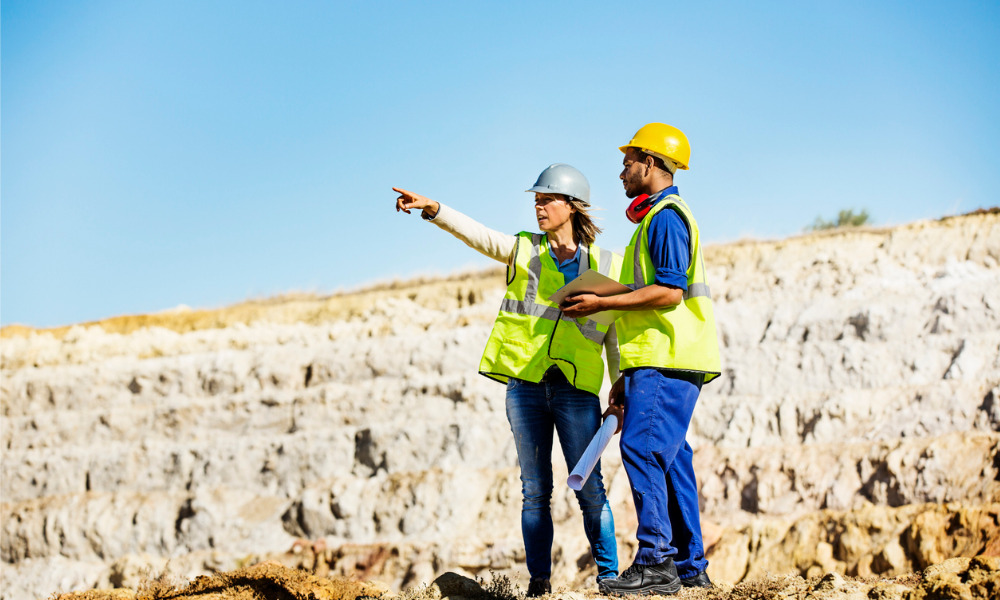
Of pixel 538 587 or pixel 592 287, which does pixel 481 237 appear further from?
pixel 538 587

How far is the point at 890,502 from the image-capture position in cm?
949

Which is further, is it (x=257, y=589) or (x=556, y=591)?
(x=257, y=589)

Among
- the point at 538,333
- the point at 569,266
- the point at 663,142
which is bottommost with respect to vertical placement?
the point at 538,333

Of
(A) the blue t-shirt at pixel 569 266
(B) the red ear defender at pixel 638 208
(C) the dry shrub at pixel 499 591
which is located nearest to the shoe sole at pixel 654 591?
(C) the dry shrub at pixel 499 591

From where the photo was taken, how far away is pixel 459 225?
5.04 m

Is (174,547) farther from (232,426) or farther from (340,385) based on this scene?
(340,385)

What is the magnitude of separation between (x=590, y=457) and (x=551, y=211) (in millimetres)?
1417

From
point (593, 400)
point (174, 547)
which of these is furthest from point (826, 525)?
point (174, 547)

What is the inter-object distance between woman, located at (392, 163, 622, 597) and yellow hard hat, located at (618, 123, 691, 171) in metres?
0.48

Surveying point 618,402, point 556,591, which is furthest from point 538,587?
point 618,402

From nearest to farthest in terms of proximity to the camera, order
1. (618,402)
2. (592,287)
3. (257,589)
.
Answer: (592,287)
(618,402)
(257,589)

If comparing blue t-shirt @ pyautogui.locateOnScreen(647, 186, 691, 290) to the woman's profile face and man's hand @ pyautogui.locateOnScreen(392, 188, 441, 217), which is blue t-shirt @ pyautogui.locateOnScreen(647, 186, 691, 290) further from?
man's hand @ pyautogui.locateOnScreen(392, 188, 441, 217)

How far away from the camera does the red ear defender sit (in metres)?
4.74

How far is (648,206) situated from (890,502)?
6.43 metres
